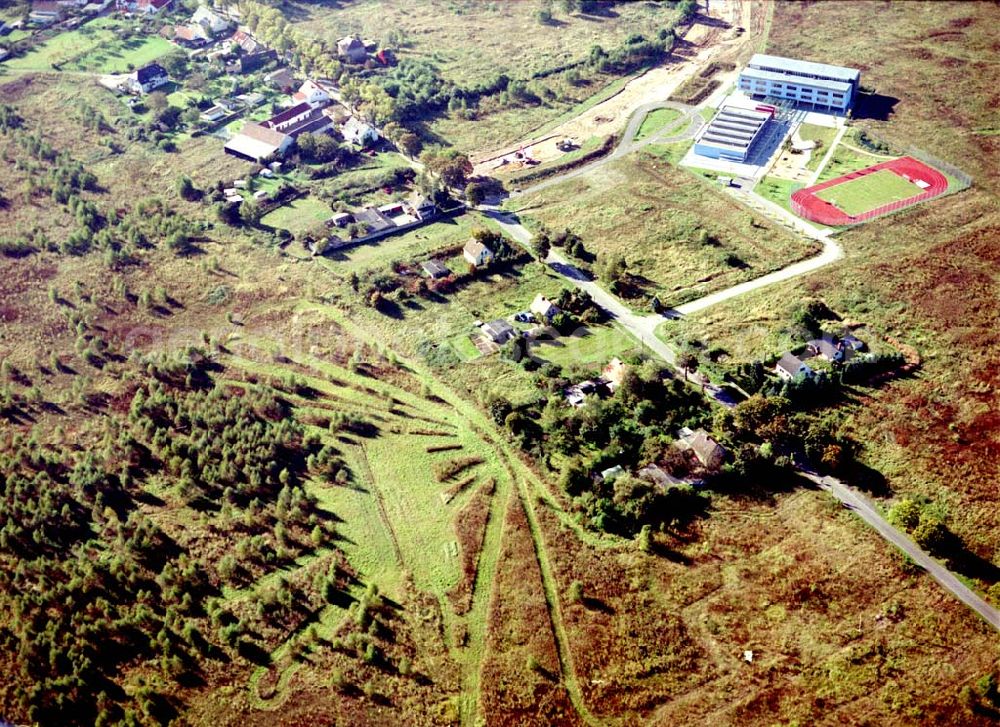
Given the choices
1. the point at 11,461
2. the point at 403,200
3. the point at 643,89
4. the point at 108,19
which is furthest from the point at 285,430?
the point at 108,19

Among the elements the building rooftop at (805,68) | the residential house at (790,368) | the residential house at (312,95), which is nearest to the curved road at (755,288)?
the residential house at (790,368)

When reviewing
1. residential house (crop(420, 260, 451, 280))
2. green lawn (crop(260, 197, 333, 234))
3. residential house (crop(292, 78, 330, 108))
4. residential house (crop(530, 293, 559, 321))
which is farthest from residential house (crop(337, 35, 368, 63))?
residential house (crop(530, 293, 559, 321))

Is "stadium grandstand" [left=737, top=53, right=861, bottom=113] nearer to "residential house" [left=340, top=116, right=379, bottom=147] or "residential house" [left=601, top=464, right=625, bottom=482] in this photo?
"residential house" [left=340, top=116, right=379, bottom=147]

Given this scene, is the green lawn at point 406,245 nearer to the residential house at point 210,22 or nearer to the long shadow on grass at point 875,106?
the long shadow on grass at point 875,106

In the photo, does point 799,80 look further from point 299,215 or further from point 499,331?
point 299,215

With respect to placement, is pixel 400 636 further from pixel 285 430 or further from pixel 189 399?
pixel 189 399

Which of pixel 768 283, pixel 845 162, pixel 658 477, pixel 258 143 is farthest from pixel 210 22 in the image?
pixel 658 477
